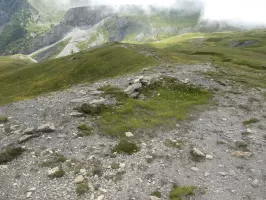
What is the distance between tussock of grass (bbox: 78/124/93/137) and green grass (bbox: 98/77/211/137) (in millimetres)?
1263

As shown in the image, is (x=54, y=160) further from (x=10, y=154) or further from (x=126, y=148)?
(x=126, y=148)

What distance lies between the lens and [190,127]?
30250mm

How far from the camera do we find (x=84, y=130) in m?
27.2

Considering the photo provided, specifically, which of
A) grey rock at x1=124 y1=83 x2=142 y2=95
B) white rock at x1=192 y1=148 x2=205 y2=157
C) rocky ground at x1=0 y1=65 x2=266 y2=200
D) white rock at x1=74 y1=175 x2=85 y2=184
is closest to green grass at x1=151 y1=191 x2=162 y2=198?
rocky ground at x1=0 y1=65 x2=266 y2=200

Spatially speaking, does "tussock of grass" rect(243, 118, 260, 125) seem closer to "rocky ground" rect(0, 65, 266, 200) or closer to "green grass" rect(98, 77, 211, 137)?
"rocky ground" rect(0, 65, 266, 200)

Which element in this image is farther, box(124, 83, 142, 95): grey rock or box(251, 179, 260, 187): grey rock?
box(124, 83, 142, 95): grey rock

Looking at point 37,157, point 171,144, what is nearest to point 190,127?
point 171,144

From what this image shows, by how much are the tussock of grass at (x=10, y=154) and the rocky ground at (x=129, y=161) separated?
1.64ft

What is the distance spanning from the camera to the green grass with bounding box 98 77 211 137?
2931 cm

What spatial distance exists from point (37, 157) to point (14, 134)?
588 centimetres

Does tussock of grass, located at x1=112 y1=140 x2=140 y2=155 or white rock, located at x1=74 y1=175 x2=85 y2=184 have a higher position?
white rock, located at x1=74 y1=175 x2=85 y2=184

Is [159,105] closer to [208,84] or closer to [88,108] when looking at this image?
[88,108]

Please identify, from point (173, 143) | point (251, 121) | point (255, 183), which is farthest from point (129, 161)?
point (251, 121)

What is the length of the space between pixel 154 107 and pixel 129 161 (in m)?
14.0
